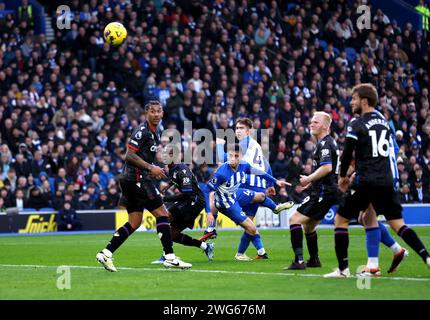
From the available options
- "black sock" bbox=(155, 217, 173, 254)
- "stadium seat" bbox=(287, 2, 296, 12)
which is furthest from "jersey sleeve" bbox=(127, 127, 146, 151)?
"stadium seat" bbox=(287, 2, 296, 12)

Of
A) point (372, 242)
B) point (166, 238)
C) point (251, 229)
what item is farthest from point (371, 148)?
point (251, 229)

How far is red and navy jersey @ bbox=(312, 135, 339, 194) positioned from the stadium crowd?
1466cm

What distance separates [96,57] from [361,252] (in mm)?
15938

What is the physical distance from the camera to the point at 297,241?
42.8 ft

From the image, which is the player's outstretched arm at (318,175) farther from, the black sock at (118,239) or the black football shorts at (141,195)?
the black sock at (118,239)

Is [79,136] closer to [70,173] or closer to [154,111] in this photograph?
[70,173]

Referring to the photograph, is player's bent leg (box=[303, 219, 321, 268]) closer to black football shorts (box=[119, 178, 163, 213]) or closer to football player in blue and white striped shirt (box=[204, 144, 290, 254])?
football player in blue and white striped shirt (box=[204, 144, 290, 254])

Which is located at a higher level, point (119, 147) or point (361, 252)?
point (119, 147)

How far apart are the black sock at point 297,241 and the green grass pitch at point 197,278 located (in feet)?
0.88

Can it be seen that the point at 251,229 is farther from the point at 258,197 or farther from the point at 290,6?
the point at 290,6

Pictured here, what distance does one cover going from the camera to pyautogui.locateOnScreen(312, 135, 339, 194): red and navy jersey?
1280 centimetres

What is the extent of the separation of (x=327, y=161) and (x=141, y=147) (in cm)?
268
